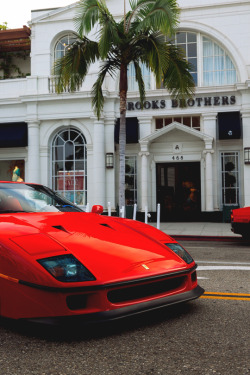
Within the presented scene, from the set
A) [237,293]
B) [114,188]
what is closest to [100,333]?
[237,293]

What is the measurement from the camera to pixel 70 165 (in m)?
19.4

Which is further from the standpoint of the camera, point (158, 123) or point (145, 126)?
point (158, 123)

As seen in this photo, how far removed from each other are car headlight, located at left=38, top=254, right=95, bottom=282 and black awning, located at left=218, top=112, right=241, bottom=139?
1525cm

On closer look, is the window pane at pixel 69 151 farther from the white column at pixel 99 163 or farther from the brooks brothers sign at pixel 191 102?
the brooks brothers sign at pixel 191 102

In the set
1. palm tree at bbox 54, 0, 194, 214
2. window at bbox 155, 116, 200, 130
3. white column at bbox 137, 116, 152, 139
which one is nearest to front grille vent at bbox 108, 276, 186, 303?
palm tree at bbox 54, 0, 194, 214

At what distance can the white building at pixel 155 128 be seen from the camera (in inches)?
704

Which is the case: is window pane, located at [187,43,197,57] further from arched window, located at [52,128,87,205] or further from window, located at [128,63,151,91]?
arched window, located at [52,128,87,205]

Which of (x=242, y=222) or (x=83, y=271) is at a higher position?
(x=83, y=271)

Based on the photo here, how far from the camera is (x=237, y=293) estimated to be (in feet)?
14.9

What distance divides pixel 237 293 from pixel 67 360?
8.36ft

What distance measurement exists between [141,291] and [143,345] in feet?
1.36

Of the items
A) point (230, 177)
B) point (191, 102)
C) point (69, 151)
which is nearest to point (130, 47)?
point (191, 102)

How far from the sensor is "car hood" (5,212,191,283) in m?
3.08

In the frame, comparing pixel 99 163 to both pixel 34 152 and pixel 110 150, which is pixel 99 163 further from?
pixel 34 152
